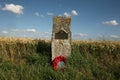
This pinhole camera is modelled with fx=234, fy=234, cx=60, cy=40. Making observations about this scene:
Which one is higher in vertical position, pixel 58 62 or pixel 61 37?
pixel 61 37

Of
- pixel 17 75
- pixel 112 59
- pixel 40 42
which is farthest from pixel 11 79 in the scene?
pixel 112 59

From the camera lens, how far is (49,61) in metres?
11.8

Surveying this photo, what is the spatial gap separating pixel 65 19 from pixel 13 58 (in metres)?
3.58

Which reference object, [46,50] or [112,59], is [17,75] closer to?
[46,50]

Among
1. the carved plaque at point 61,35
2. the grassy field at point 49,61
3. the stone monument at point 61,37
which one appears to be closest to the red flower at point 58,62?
the grassy field at point 49,61

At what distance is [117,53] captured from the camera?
12562mm

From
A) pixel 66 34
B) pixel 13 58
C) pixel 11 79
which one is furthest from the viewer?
pixel 13 58

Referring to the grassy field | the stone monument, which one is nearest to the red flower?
the grassy field

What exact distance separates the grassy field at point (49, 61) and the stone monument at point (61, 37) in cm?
44

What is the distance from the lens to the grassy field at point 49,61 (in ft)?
31.4

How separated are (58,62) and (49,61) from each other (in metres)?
0.73

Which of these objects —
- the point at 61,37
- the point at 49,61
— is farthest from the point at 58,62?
the point at 61,37

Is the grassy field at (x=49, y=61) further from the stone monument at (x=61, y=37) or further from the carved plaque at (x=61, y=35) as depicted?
the carved plaque at (x=61, y=35)

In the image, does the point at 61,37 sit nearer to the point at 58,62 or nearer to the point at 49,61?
the point at 49,61
